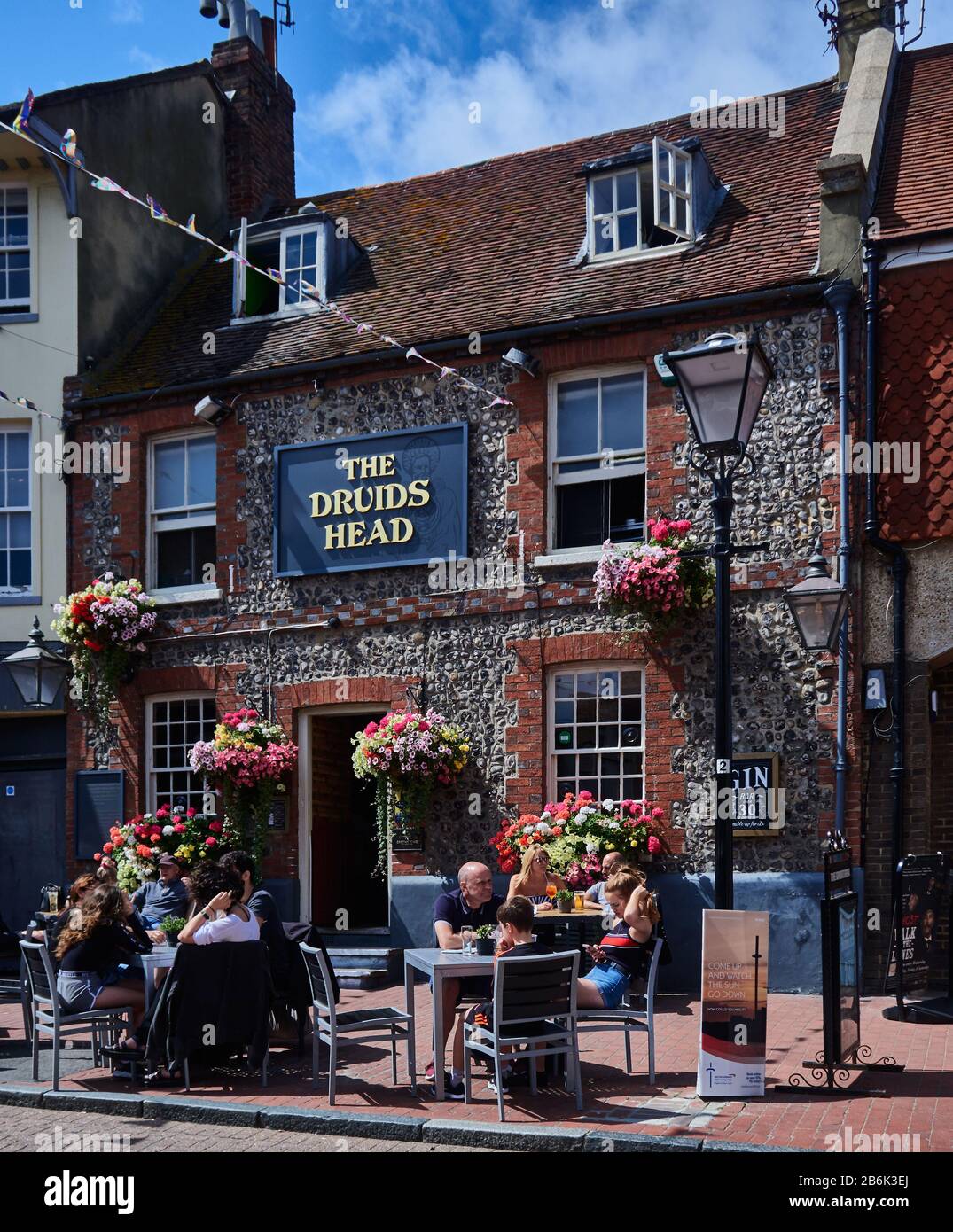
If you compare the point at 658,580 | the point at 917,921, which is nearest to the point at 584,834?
the point at 658,580

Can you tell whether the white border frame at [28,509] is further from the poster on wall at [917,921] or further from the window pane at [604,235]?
the poster on wall at [917,921]

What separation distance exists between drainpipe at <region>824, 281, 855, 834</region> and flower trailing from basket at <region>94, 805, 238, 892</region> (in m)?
6.52

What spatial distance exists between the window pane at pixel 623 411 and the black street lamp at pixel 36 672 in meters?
6.65

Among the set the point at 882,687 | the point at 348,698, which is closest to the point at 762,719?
the point at 882,687

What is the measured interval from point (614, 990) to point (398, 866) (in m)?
5.84

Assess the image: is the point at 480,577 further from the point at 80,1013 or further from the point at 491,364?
the point at 80,1013

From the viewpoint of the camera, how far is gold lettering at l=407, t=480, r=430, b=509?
14.9 metres

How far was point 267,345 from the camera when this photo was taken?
1641 cm

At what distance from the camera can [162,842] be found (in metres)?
15.3

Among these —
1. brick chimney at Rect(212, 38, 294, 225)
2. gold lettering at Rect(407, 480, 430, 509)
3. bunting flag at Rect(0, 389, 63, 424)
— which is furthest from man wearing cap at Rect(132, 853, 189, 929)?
brick chimney at Rect(212, 38, 294, 225)

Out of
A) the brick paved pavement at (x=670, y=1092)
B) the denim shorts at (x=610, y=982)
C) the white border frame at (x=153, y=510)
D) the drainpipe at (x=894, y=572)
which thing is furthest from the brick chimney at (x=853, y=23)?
the denim shorts at (x=610, y=982)

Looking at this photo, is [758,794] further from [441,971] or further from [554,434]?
[441,971]
